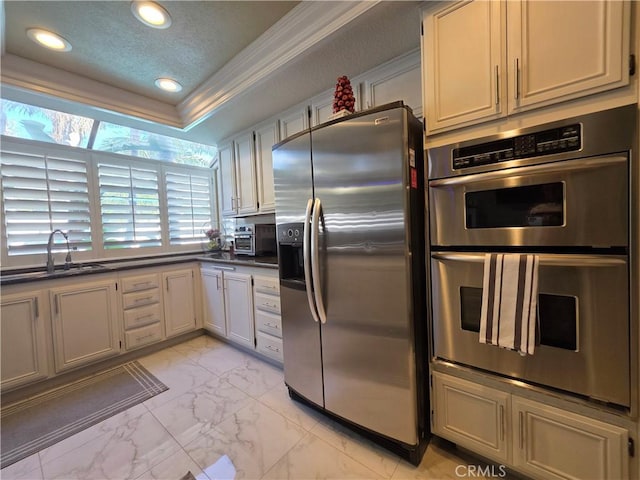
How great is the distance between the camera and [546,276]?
1.06m

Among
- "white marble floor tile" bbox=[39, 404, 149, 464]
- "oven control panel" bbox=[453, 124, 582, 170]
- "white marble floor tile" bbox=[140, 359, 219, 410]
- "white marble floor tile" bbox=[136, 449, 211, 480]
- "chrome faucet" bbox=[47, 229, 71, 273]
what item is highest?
"oven control panel" bbox=[453, 124, 582, 170]

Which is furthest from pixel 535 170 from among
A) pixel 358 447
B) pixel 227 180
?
pixel 227 180

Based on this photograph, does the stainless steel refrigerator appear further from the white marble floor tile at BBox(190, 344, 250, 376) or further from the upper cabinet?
the white marble floor tile at BBox(190, 344, 250, 376)

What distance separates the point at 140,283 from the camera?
268 cm

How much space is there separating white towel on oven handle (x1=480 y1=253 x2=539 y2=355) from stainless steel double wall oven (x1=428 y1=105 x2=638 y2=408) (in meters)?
0.05

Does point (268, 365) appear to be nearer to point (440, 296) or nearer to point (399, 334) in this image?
point (399, 334)

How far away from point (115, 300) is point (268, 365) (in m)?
1.57

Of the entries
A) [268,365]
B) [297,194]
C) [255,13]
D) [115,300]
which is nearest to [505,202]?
[297,194]

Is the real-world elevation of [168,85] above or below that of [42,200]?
above

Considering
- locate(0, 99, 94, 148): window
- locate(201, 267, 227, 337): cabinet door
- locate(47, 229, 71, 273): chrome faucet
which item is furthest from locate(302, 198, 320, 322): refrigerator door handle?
locate(0, 99, 94, 148): window

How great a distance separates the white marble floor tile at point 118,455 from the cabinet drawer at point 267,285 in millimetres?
1106

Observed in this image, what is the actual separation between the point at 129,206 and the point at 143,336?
144 centimetres

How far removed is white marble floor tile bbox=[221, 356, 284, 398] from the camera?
2.10m

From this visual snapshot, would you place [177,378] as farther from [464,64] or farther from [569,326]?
[464,64]
